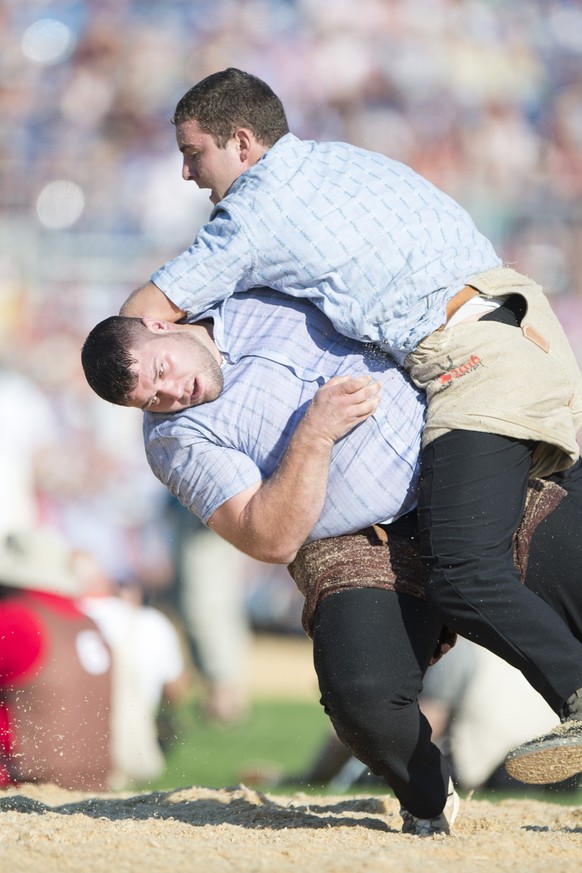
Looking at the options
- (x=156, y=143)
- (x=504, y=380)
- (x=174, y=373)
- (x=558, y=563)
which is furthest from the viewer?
(x=156, y=143)

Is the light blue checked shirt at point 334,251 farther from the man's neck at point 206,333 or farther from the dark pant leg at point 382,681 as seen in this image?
the dark pant leg at point 382,681

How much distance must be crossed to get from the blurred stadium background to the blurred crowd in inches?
0.7

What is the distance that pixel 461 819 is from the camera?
4059 mm

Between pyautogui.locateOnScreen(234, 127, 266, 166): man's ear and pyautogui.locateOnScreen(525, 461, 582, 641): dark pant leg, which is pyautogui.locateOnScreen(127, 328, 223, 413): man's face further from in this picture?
pyautogui.locateOnScreen(525, 461, 582, 641): dark pant leg

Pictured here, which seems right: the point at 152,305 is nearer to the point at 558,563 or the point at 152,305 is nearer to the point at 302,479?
the point at 302,479

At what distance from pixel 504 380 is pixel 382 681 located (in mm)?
908

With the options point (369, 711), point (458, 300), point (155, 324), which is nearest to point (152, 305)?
point (155, 324)

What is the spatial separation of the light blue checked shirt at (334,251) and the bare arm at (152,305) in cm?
3

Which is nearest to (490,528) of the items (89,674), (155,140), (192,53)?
(89,674)

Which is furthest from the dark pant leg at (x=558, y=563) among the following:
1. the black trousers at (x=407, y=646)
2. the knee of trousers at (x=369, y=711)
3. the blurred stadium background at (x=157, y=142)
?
the blurred stadium background at (x=157, y=142)

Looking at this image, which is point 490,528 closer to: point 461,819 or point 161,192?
point 461,819

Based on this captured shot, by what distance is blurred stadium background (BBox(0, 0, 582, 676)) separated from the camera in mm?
10109

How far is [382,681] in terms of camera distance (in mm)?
3373

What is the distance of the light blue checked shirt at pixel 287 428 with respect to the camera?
348 cm
